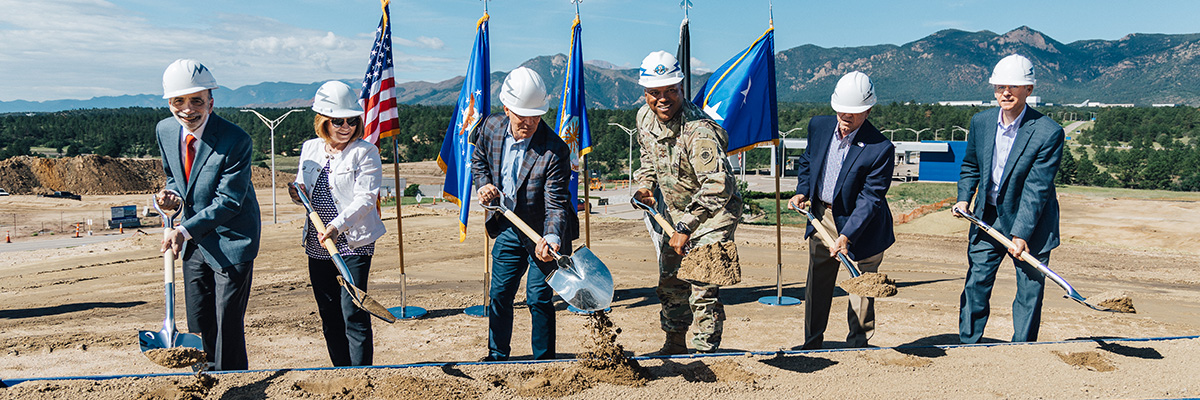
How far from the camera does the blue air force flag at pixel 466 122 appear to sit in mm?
7562

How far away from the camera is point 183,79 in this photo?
147 inches

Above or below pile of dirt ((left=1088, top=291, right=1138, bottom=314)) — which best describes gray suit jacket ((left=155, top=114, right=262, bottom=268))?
above

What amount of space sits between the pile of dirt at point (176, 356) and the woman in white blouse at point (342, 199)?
66 centimetres

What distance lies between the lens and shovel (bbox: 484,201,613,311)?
13.8 ft

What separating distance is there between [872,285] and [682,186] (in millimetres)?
1315

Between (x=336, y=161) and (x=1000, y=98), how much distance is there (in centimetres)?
420

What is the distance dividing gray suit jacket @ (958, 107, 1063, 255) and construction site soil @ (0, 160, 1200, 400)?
2.48 feet

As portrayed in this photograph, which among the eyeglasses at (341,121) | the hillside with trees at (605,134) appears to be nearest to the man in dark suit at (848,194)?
the eyeglasses at (341,121)

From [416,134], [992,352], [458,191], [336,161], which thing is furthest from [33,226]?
[416,134]

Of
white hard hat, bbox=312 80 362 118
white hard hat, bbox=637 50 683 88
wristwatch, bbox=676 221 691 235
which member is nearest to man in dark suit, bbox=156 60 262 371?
white hard hat, bbox=312 80 362 118

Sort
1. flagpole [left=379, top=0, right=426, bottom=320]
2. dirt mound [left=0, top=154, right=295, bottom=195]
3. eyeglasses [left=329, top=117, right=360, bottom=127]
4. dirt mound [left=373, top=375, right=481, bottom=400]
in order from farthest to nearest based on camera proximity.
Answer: dirt mound [left=0, top=154, right=295, bottom=195] < flagpole [left=379, top=0, right=426, bottom=320] < eyeglasses [left=329, top=117, right=360, bottom=127] < dirt mound [left=373, top=375, right=481, bottom=400]

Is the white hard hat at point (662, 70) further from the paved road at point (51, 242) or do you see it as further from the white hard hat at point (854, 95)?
the paved road at point (51, 242)

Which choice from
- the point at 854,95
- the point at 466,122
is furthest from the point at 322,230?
the point at 466,122

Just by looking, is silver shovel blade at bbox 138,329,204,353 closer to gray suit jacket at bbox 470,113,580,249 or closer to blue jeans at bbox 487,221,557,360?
blue jeans at bbox 487,221,557,360
